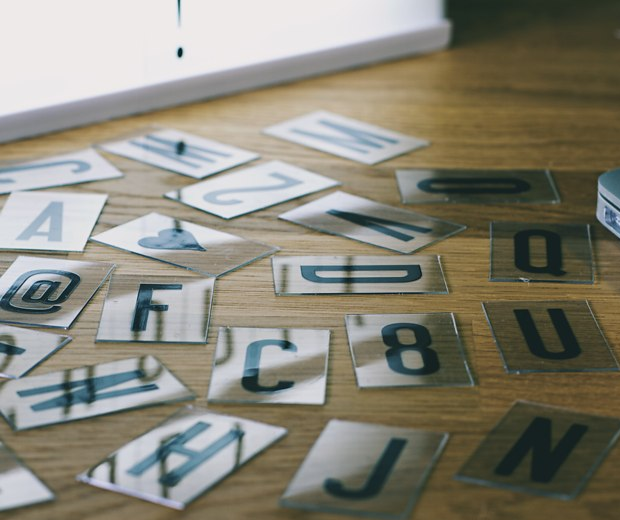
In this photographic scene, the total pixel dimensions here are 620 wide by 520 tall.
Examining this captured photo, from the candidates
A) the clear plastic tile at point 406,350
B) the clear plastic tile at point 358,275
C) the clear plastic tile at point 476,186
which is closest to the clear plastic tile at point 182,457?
the clear plastic tile at point 406,350

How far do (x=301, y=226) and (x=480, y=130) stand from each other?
1.39 feet

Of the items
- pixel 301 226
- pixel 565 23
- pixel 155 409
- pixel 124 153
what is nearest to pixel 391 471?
pixel 155 409

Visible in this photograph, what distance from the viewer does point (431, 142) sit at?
1.37 metres

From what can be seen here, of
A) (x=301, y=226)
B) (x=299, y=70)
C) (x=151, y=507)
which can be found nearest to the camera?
(x=151, y=507)

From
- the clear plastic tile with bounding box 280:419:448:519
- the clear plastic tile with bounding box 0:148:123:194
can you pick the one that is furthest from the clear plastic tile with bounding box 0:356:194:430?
the clear plastic tile with bounding box 0:148:123:194

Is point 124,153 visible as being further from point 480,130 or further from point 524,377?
point 524,377

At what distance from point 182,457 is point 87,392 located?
126 mm

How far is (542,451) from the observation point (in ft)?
2.39

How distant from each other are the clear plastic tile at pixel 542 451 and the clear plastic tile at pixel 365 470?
38mm

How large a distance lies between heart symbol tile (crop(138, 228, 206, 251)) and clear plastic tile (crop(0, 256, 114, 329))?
0.07 m

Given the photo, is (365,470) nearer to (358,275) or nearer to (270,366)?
(270,366)

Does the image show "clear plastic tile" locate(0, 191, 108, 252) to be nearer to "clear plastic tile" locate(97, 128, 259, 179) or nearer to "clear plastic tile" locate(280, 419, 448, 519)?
"clear plastic tile" locate(97, 128, 259, 179)

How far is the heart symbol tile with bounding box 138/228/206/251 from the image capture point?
1.05 metres

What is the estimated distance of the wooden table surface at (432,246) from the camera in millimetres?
695
